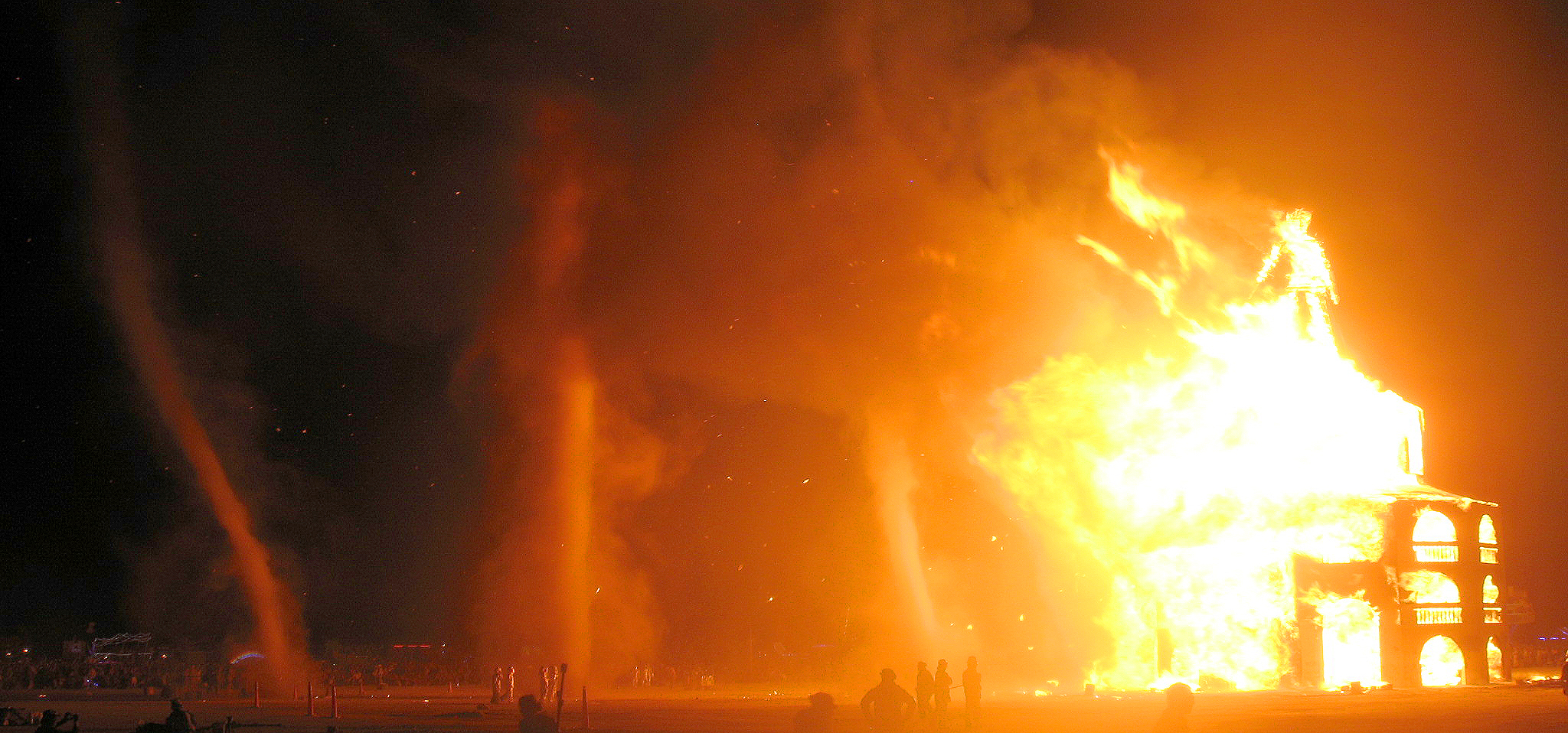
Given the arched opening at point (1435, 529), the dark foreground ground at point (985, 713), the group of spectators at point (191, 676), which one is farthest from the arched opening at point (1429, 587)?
Result: the group of spectators at point (191, 676)

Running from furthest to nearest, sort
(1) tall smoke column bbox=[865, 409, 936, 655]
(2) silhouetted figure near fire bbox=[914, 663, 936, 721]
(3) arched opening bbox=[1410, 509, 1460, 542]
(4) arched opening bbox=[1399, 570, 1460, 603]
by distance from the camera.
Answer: (1) tall smoke column bbox=[865, 409, 936, 655] → (3) arched opening bbox=[1410, 509, 1460, 542] → (4) arched opening bbox=[1399, 570, 1460, 603] → (2) silhouetted figure near fire bbox=[914, 663, 936, 721]

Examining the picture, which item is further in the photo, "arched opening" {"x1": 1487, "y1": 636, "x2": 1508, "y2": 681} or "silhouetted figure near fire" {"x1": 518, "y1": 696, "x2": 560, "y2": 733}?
"arched opening" {"x1": 1487, "y1": 636, "x2": 1508, "y2": 681}

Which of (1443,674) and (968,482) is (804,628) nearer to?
(968,482)

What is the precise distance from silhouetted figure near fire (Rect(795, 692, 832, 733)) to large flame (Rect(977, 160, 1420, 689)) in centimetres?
3043

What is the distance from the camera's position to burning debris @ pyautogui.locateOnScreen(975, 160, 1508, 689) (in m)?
46.8

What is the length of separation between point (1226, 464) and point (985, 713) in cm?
1896

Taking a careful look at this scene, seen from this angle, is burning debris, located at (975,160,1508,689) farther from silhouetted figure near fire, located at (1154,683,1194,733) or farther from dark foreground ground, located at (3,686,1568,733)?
silhouetted figure near fire, located at (1154,683,1194,733)

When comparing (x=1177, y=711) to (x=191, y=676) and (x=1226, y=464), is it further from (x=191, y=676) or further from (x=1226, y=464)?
(x=191, y=676)

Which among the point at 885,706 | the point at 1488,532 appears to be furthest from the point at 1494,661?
the point at 885,706

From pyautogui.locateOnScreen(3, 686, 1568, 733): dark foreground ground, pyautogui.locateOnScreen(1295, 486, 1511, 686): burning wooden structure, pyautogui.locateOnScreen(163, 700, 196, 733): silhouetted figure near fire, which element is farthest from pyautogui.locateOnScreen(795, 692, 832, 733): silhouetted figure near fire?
pyautogui.locateOnScreen(1295, 486, 1511, 686): burning wooden structure

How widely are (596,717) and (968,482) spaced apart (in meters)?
33.9

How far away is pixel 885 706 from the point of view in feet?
77.7

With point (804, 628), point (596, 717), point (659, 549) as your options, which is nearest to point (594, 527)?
point (659, 549)

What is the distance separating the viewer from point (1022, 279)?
57250mm
